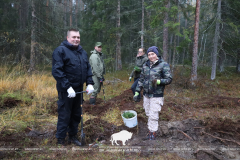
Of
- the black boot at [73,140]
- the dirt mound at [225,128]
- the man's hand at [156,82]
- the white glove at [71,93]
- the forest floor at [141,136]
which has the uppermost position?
the man's hand at [156,82]

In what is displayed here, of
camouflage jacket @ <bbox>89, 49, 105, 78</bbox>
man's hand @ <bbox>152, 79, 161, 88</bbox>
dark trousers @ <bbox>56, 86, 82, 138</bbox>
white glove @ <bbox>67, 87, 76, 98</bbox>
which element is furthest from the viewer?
camouflage jacket @ <bbox>89, 49, 105, 78</bbox>

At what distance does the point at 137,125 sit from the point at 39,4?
1203 cm

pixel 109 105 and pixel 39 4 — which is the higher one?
pixel 39 4

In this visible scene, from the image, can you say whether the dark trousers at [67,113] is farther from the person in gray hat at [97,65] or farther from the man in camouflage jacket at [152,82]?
the person in gray hat at [97,65]

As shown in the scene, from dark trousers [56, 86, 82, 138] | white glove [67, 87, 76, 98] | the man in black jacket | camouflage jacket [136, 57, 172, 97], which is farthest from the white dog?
white glove [67, 87, 76, 98]

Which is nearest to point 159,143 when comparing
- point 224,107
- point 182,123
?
point 182,123

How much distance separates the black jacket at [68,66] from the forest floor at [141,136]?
1232mm

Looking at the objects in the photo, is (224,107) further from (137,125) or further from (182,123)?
(137,125)

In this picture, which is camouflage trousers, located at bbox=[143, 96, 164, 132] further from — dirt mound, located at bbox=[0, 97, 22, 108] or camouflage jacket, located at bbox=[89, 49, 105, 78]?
dirt mound, located at bbox=[0, 97, 22, 108]

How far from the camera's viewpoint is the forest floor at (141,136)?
2887 millimetres

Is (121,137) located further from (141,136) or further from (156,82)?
(156,82)

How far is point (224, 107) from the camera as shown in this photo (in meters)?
5.57

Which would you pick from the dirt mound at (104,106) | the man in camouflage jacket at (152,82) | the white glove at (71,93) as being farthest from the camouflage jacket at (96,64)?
the white glove at (71,93)

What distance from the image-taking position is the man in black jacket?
2852 millimetres
